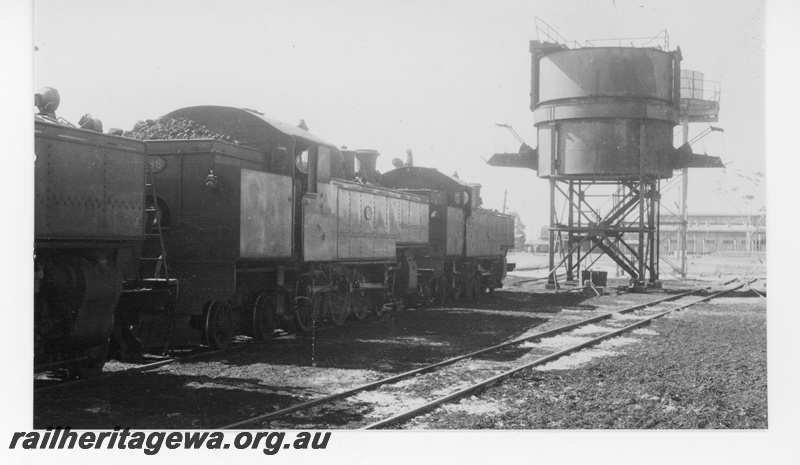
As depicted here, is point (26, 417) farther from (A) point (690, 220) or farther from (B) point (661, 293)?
(A) point (690, 220)

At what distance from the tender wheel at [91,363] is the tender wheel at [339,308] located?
603 centimetres

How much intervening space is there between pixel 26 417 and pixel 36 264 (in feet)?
4.70

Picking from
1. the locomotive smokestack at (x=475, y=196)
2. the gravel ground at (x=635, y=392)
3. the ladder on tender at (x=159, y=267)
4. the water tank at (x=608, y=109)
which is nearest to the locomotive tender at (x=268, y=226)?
the ladder on tender at (x=159, y=267)

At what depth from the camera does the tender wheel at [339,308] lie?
14.2 m

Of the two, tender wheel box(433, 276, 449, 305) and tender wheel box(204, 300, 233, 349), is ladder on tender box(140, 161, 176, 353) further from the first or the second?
tender wheel box(433, 276, 449, 305)

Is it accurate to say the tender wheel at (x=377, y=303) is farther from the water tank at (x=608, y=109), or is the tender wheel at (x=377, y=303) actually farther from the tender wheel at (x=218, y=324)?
the water tank at (x=608, y=109)

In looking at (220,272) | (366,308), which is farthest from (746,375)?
(366,308)

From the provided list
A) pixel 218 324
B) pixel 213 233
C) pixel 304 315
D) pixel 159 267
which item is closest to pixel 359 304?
pixel 304 315

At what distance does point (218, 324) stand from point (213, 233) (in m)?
1.38

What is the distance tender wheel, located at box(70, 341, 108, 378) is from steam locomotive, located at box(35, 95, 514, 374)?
1.2 inches

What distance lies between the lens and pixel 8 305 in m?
7.18

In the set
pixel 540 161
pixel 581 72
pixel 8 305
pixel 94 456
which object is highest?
pixel 581 72

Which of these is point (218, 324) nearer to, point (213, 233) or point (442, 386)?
point (213, 233)

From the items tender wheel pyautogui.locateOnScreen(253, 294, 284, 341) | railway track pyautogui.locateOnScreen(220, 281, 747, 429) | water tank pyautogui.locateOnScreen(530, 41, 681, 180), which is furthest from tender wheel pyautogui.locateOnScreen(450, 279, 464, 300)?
tender wheel pyautogui.locateOnScreen(253, 294, 284, 341)
